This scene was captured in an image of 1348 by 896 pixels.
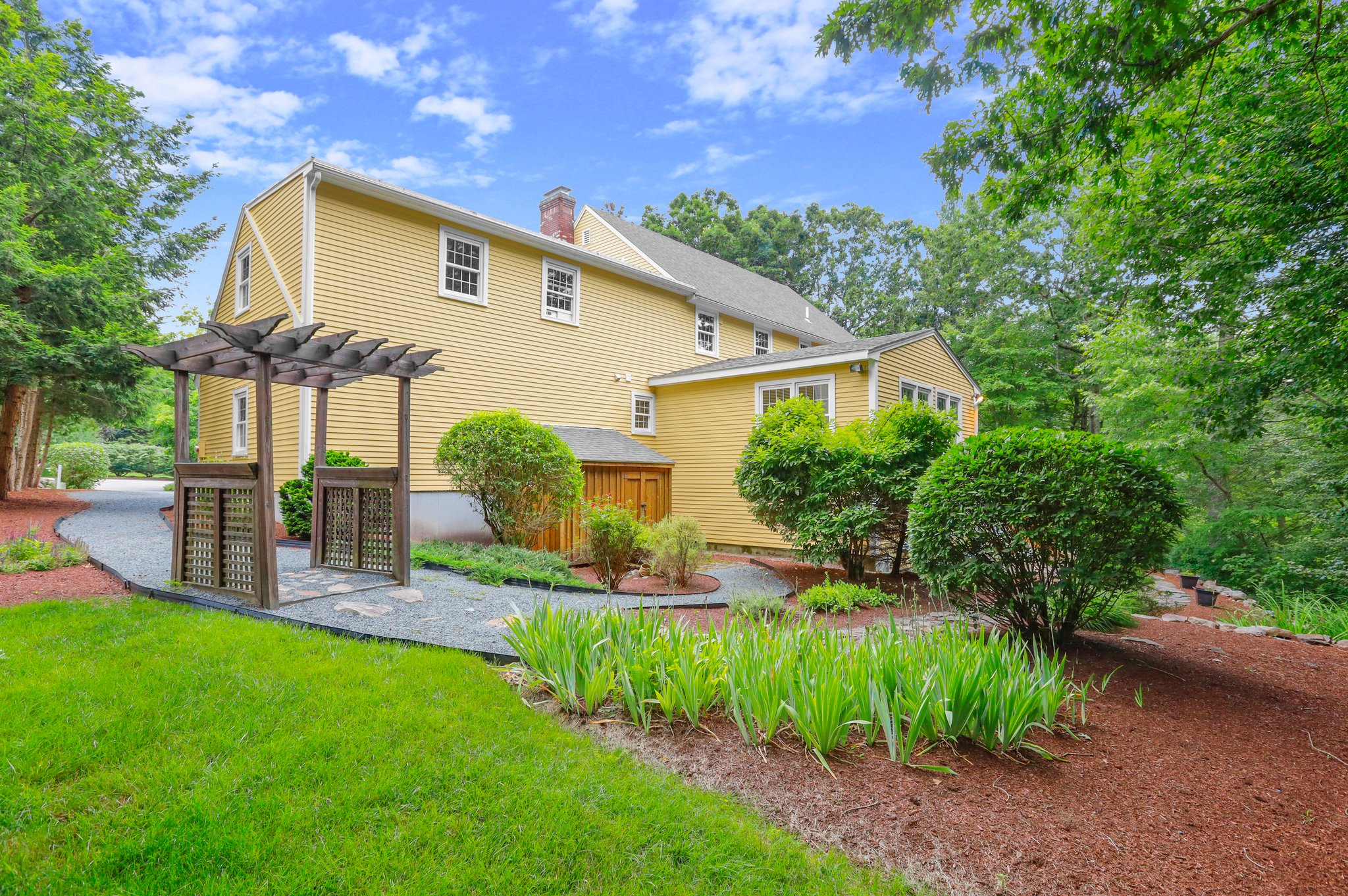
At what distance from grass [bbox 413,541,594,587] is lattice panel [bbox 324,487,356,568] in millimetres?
898

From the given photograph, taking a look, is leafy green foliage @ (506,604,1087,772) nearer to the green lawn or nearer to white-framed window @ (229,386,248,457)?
the green lawn

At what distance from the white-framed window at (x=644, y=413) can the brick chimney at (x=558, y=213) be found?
199 inches

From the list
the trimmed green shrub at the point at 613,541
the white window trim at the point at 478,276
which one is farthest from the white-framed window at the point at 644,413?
the trimmed green shrub at the point at 613,541

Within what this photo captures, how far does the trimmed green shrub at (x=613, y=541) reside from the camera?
7.65 metres

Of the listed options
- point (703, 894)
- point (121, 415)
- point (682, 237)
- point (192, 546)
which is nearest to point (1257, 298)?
point (703, 894)

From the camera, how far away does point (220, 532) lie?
5.12m

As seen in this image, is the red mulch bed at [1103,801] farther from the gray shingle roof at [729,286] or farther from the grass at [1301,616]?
the gray shingle roof at [729,286]

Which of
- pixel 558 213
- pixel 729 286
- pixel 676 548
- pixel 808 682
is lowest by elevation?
pixel 676 548

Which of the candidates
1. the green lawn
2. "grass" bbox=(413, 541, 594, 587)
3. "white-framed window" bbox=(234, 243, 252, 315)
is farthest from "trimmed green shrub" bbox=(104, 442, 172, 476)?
the green lawn

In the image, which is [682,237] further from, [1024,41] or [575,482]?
[1024,41]

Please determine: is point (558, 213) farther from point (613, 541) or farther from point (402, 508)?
point (402, 508)

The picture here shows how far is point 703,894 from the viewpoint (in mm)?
1878

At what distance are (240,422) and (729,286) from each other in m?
12.7

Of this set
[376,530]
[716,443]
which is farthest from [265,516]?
[716,443]
